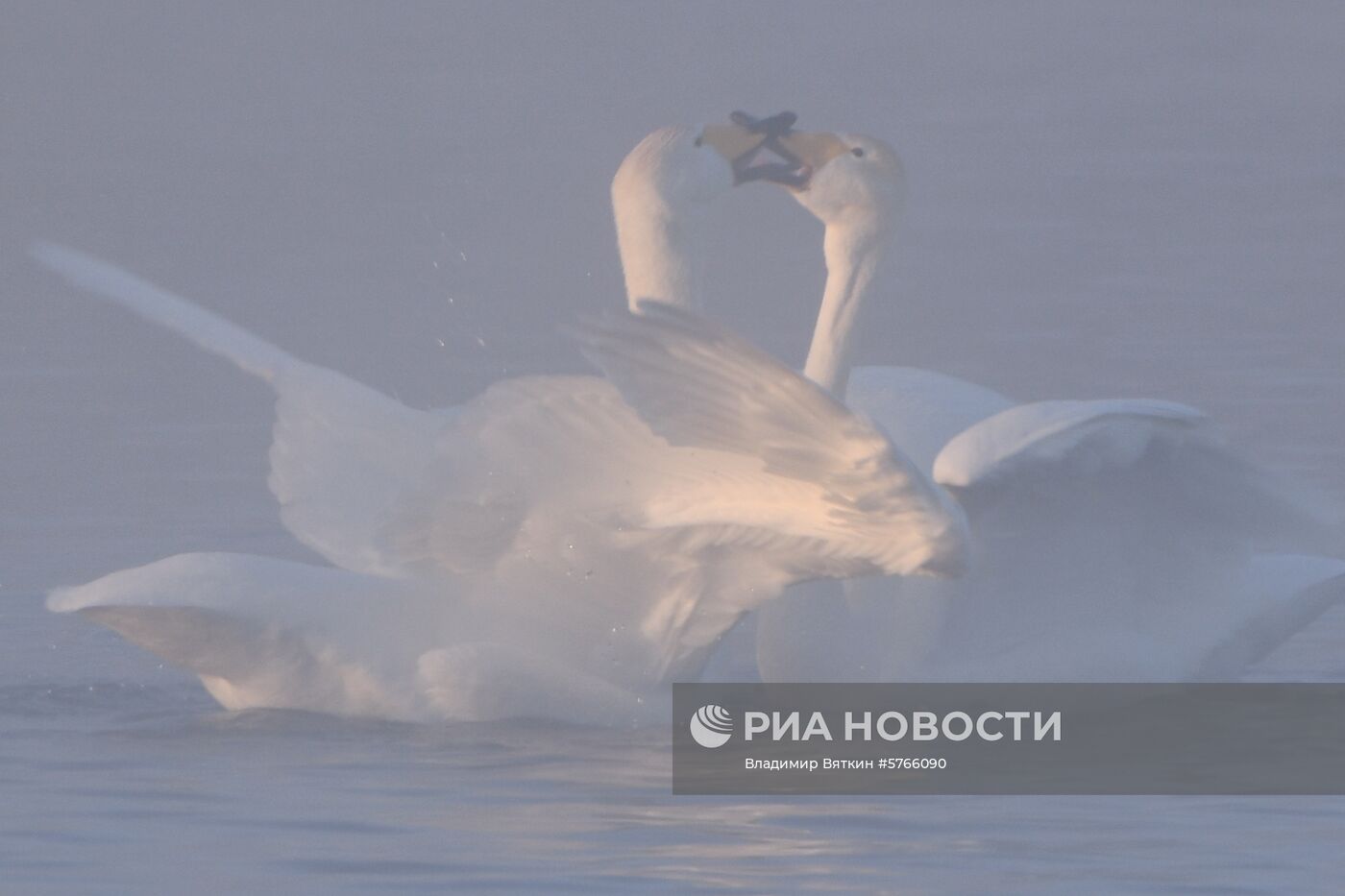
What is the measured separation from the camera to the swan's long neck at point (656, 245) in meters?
10.8

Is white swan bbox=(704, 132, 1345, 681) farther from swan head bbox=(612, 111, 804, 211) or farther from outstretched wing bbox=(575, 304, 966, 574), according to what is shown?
outstretched wing bbox=(575, 304, 966, 574)

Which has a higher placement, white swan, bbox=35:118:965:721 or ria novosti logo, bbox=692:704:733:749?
white swan, bbox=35:118:965:721

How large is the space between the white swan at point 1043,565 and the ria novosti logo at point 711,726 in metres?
0.56

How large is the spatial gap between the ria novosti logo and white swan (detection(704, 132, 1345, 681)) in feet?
1.84

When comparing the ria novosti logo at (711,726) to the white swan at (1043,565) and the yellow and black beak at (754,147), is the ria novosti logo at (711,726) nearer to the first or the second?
the white swan at (1043,565)

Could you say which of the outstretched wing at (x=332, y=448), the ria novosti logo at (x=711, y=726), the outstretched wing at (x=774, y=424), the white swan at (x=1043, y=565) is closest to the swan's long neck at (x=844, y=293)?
the white swan at (x=1043, y=565)

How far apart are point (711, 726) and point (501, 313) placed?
35.6 ft

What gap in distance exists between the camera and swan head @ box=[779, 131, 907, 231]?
11102 millimetres

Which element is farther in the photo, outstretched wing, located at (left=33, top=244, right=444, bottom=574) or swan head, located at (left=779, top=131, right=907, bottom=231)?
swan head, located at (left=779, top=131, right=907, bottom=231)

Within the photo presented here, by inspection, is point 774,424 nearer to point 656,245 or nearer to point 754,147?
point 656,245

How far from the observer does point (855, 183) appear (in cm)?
1110

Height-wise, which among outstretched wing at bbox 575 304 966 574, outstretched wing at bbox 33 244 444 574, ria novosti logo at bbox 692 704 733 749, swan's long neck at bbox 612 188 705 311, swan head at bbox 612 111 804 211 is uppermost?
swan head at bbox 612 111 804 211

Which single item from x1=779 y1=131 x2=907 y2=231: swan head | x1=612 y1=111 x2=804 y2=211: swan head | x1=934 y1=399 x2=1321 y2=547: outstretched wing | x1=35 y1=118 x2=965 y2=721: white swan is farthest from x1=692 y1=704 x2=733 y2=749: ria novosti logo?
x1=779 y1=131 x2=907 y2=231: swan head

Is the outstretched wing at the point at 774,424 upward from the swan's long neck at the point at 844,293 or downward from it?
downward
